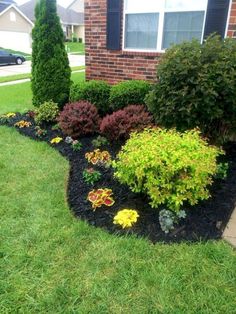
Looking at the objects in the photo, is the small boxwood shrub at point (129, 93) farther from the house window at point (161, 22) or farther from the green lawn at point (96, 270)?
the green lawn at point (96, 270)

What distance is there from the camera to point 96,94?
5.59 m

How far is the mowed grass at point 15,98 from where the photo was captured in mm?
7602

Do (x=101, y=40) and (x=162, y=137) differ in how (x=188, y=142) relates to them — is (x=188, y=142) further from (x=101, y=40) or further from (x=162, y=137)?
(x=101, y=40)

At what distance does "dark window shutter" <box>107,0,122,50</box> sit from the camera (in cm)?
558

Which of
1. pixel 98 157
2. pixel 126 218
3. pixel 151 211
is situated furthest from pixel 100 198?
pixel 98 157

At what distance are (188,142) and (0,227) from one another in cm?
202

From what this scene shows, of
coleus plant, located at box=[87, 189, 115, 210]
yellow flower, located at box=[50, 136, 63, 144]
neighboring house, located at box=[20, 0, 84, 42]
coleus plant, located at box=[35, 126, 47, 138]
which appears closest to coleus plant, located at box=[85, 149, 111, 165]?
coleus plant, located at box=[87, 189, 115, 210]

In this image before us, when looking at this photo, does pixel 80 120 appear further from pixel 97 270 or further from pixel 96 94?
pixel 97 270

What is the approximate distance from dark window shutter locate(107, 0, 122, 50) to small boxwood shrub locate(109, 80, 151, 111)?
3.76 ft

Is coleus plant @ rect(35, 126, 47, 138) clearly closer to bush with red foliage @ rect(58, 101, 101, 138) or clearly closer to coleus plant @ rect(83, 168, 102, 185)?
bush with red foliage @ rect(58, 101, 101, 138)

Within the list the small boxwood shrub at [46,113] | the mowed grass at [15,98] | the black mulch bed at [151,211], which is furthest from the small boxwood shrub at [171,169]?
the mowed grass at [15,98]

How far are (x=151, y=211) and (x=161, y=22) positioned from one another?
375 cm

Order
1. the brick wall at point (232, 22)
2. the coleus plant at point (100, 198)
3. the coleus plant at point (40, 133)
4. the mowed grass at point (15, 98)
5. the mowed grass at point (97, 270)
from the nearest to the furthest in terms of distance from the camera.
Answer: the mowed grass at point (97, 270) → the coleus plant at point (100, 198) → the brick wall at point (232, 22) → the coleus plant at point (40, 133) → the mowed grass at point (15, 98)

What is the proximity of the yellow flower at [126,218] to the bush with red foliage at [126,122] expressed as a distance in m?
1.72
